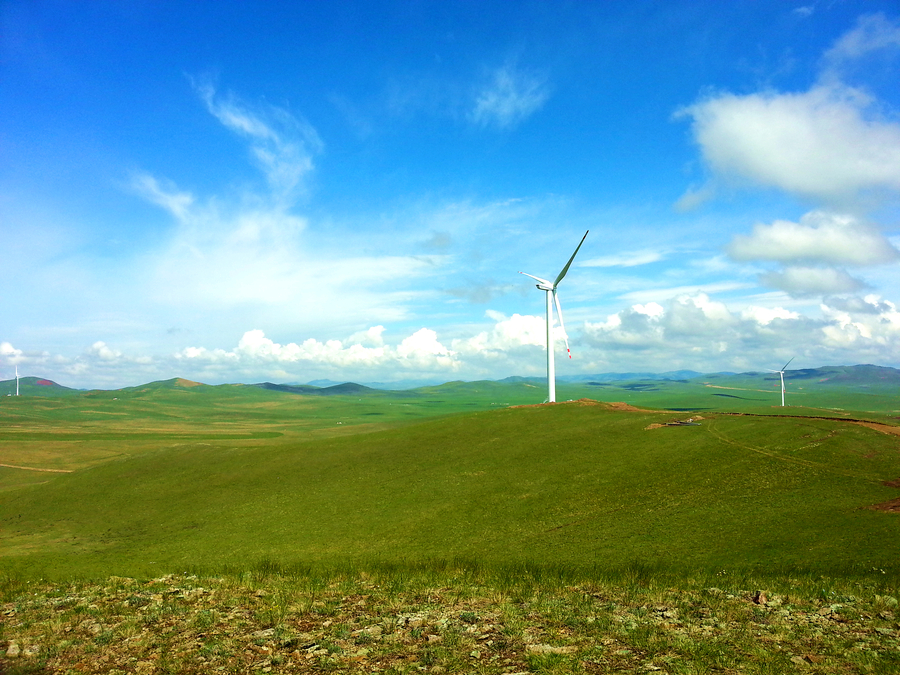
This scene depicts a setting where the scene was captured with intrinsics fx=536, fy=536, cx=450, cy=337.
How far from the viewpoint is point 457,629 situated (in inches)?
539

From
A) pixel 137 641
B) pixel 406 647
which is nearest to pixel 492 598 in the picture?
pixel 406 647

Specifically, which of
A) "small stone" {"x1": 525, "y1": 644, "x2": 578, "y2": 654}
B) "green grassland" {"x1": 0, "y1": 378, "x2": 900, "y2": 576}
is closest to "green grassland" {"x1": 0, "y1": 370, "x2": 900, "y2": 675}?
"small stone" {"x1": 525, "y1": 644, "x2": 578, "y2": 654}

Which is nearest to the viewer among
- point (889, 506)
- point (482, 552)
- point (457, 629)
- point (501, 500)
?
point (457, 629)

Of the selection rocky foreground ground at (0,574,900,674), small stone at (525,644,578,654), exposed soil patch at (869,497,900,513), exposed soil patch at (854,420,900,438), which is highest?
exposed soil patch at (854,420,900,438)

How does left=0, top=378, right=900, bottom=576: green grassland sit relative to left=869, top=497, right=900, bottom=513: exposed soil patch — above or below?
below

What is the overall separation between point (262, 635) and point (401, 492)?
106 ft

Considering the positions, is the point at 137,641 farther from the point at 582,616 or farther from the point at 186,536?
the point at 186,536

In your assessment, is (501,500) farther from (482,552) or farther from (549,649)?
(549,649)

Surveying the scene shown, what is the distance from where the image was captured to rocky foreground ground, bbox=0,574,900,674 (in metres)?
11.8

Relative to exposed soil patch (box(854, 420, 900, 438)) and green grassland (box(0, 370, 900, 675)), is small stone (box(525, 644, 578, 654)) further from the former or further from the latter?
exposed soil patch (box(854, 420, 900, 438))

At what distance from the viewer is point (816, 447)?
4028cm

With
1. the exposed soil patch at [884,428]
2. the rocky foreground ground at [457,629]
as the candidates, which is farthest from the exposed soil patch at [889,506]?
the exposed soil patch at [884,428]

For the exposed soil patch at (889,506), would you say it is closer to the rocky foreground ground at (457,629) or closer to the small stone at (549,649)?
the rocky foreground ground at (457,629)

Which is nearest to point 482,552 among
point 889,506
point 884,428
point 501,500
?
point 501,500
